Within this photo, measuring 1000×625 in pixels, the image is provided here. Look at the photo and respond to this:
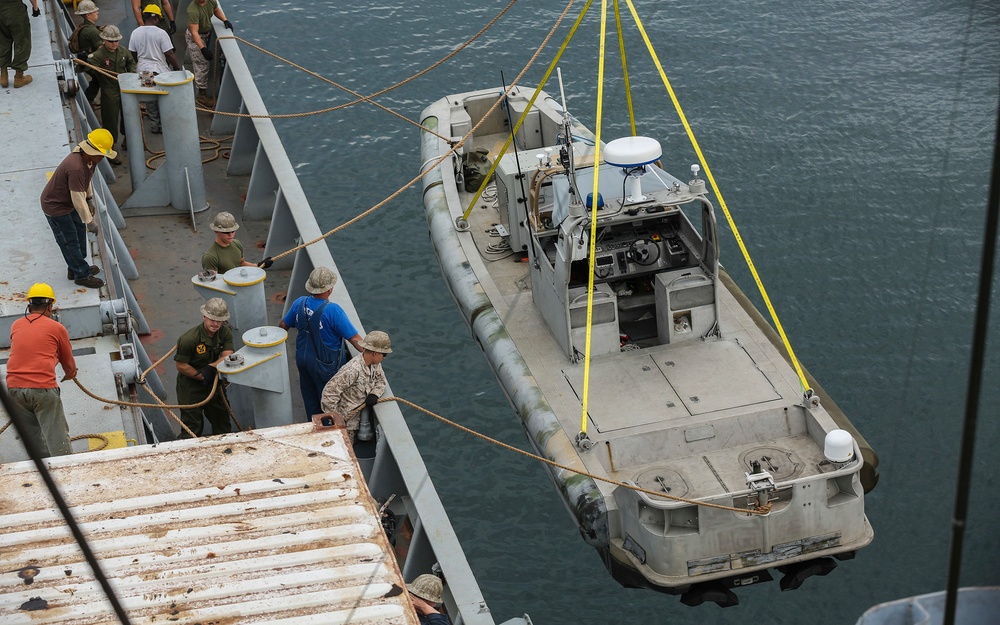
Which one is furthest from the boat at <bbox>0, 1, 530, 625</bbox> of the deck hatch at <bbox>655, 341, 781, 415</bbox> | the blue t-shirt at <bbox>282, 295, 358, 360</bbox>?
the deck hatch at <bbox>655, 341, 781, 415</bbox>

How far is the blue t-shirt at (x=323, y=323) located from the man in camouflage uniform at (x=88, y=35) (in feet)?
23.8

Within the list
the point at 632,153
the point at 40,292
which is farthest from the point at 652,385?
the point at 40,292

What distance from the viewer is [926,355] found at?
1498cm

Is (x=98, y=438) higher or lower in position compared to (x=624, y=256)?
lower

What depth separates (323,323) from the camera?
10422 millimetres

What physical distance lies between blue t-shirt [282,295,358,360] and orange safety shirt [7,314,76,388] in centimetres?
226

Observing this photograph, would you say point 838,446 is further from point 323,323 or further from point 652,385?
point 323,323

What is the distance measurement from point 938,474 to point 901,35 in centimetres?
1229

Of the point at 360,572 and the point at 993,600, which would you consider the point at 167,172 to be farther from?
the point at 993,600

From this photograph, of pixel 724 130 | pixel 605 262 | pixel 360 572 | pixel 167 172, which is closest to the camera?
pixel 360 572

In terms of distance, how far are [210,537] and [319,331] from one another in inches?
144

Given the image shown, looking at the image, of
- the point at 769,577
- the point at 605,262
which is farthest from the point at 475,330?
the point at 769,577

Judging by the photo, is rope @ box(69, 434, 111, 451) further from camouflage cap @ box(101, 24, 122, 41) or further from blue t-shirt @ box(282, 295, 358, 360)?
camouflage cap @ box(101, 24, 122, 41)

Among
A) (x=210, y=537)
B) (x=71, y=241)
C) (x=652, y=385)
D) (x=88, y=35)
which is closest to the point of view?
(x=210, y=537)
